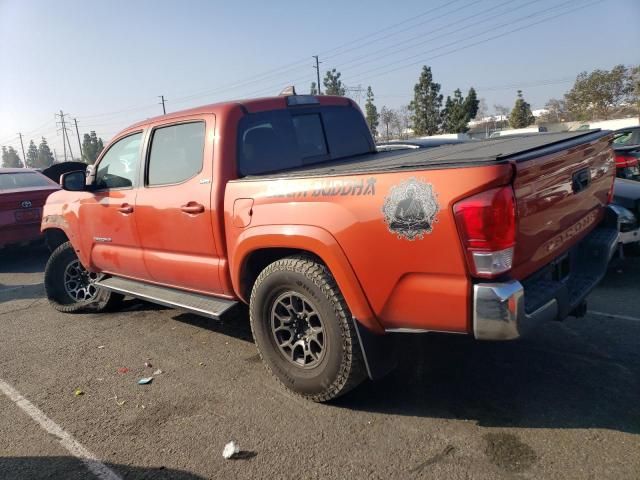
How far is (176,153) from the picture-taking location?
423 centimetres

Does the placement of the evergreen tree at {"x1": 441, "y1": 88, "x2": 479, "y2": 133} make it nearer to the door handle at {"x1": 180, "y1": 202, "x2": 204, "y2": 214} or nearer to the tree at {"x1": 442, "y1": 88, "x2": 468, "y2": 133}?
the tree at {"x1": 442, "y1": 88, "x2": 468, "y2": 133}

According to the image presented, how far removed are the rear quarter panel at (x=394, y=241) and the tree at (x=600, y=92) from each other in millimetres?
56982

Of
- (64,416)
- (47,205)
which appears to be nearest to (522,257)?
(64,416)

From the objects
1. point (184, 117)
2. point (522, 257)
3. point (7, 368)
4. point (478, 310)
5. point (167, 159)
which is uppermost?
point (184, 117)

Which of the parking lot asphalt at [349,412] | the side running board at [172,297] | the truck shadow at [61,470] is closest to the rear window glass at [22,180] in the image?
the side running board at [172,297]

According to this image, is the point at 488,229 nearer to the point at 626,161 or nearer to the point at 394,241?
the point at 394,241

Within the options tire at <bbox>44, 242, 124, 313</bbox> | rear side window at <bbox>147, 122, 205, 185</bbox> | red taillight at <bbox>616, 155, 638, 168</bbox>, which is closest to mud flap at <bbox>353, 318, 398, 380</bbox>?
rear side window at <bbox>147, 122, 205, 185</bbox>

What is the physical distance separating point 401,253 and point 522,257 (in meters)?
0.61

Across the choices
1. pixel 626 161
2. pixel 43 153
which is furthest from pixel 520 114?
pixel 43 153

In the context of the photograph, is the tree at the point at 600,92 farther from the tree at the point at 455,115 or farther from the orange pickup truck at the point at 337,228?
the orange pickup truck at the point at 337,228

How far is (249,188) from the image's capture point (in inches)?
136

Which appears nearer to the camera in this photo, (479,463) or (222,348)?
(479,463)

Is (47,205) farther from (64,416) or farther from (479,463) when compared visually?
(479,463)

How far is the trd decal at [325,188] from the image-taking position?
2.79 m
